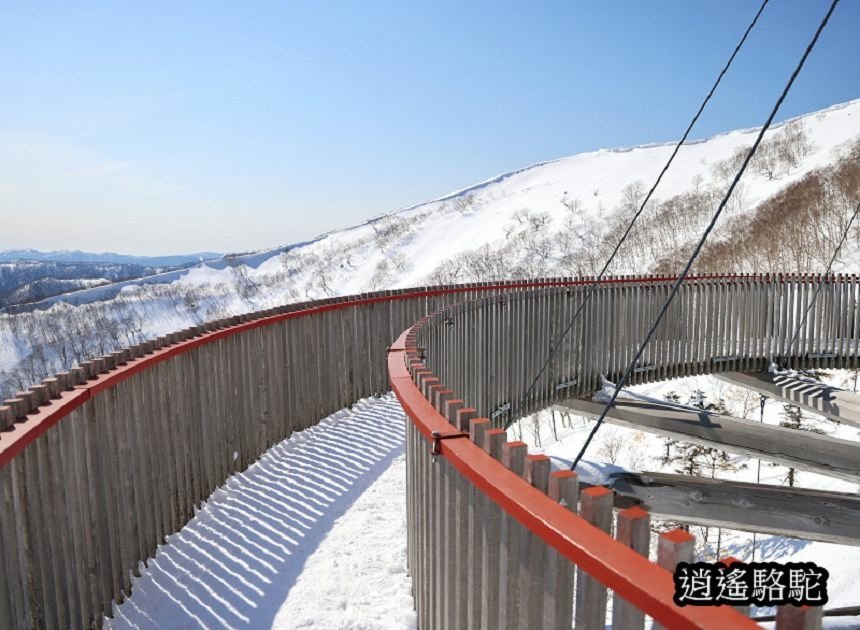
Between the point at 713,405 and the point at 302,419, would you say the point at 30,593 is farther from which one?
the point at 713,405

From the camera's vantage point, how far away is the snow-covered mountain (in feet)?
115

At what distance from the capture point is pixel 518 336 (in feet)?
27.9

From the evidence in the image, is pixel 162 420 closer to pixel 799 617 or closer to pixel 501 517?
pixel 501 517

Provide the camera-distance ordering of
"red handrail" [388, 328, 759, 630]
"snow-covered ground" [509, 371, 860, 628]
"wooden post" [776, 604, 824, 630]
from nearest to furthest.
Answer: "wooden post" [776, 604, 824, 630]
"red handrail" [388, 328, 759, 630]
"snow-covered ground" [509, 371, 860, 628]

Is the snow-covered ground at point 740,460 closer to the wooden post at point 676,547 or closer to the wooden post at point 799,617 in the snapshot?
the wooden post at point 676,547

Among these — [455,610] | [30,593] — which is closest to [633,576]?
[455,610]

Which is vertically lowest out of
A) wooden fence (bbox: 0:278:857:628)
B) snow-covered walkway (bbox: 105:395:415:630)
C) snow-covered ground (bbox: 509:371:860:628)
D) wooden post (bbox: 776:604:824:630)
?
snow-covered ground (bbox: 509:371:860:628)

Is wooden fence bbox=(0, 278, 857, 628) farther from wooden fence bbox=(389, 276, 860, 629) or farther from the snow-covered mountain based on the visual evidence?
the snow-covered mountain

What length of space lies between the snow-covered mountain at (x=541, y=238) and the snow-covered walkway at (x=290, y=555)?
24.7 meters

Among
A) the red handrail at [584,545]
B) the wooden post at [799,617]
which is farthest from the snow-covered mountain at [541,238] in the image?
the wooden post at [799,617]

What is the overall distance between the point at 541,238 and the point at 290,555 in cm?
5715

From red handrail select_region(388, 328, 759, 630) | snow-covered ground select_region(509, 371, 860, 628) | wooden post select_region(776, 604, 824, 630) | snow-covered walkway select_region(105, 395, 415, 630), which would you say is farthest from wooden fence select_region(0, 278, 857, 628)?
snow-covered ground select_region(509, 371, 860, 628)

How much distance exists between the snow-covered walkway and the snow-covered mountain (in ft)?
81.1

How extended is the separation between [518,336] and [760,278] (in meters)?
5.69
